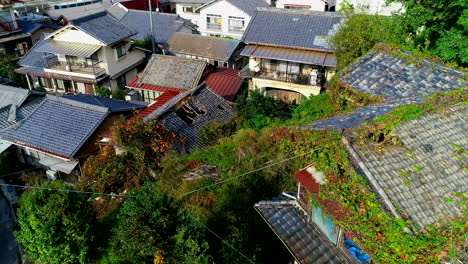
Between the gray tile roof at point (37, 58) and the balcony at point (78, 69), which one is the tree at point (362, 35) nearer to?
the balcony at point (78, 69)

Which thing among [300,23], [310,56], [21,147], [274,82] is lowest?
[21,147]

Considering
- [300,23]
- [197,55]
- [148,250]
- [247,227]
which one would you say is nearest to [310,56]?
[300,23]

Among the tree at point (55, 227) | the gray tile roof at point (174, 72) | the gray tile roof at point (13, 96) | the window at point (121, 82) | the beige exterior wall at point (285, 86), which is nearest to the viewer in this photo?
the tree at point (55, 227)

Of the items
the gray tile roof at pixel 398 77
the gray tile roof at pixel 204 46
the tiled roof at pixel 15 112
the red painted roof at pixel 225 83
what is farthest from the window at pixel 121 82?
the gray tile roof at pixel 398 77

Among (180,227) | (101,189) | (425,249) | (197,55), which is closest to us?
(425,249)

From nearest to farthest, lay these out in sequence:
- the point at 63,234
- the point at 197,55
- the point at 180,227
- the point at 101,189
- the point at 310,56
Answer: the point at 180,227
the point at 63,234
the point at 101,189
the point at 310,56
the point at 197,55

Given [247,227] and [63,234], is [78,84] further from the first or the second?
[247,227]

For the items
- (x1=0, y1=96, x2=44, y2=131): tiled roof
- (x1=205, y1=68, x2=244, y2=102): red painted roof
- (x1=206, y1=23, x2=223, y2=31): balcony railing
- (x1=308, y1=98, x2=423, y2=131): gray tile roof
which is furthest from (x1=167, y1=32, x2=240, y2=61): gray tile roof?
(x1=308, y1=98, x2=423, y2=131): gray tile roof
